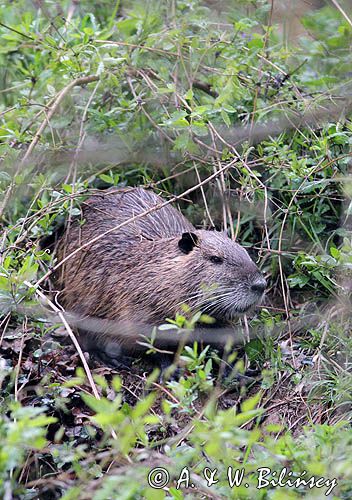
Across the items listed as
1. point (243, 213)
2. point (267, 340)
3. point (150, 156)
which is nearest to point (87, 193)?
point (150, 156)

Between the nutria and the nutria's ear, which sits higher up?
the nutria's ear

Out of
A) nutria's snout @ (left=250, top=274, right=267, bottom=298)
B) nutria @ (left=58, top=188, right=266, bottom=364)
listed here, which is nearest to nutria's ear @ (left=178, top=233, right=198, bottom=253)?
nutria @ (left=58, top=188, right=266, bottom=364)

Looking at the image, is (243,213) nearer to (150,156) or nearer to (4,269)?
(150,156)

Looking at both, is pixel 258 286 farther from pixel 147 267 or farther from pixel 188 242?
pixel 147 267

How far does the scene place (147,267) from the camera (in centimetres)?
431

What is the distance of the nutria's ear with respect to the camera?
4.12m

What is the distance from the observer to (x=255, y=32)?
5.08m

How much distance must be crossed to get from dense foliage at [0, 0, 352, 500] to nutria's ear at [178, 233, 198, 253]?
0.41 metres

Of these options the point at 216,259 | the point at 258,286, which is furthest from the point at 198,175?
the point at 258,286

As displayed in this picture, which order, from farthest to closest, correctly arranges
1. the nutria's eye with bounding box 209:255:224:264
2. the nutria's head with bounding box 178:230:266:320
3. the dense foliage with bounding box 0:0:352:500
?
the nutria's eye with bounding box 209:255:224:264 < the nutria's head with bounding box 178:230:266:320 < the dense foliage with bounding box 0:0:352:500

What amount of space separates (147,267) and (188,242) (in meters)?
0.29

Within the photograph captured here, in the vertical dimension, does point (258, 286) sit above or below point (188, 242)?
below

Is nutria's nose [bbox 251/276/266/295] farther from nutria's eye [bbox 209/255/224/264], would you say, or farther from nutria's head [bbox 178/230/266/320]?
nutria's eye [bbox 209/255/224/264]

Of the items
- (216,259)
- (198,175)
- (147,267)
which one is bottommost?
(147,267)
